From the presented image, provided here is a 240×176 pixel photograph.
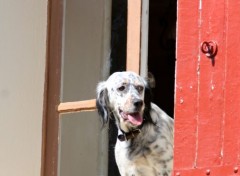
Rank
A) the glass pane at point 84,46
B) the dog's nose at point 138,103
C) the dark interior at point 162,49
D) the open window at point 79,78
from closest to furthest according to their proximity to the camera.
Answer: the dog's nose at point 138,103 < the open window at point 79,78 < the glass pane at point 84,46 < the dark interior at point 162,49

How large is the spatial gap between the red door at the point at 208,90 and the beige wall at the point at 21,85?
96.5 inches

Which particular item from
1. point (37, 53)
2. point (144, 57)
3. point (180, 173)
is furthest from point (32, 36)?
point (180, 173)

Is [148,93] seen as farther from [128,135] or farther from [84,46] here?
[84,46]

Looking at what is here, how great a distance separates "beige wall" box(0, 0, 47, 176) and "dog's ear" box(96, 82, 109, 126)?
3.57 feet

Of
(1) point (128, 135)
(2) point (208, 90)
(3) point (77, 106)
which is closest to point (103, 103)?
(1) point (128, 135)

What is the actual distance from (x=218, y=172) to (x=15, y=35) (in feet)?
9.65

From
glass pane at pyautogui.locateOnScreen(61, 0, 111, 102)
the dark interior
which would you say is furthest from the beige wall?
the dark interior

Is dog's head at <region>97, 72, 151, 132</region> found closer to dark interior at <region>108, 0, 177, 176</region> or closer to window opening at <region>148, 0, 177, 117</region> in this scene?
dark interior at <region>108, 0, 177, 176</region>

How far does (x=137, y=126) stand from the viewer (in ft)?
16.0

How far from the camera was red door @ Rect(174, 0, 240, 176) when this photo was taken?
3568mm

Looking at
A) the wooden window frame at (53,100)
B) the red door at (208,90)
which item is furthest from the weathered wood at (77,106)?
the red door at (208,90)

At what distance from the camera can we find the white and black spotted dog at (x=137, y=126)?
4.86 meters

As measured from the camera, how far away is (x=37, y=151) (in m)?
6.10

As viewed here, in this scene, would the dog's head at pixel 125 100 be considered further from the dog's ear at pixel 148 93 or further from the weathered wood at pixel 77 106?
the weathered wood at pixel 77 106
